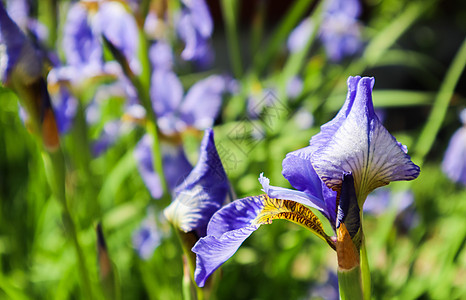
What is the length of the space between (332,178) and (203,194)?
0.53ft

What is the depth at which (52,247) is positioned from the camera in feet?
4.41

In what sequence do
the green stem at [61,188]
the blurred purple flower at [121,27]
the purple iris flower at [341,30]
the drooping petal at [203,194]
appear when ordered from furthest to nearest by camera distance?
the purple iris flower at [341,30]
the blurred purple flower at [121,27]
the green stem at [61,188]
the drooping petal at [203,194]

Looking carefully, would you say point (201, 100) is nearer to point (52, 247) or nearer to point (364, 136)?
point (52, 247)

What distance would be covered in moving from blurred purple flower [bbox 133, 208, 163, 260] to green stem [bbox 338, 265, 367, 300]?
61 cm

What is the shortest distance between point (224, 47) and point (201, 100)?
3.69 meters

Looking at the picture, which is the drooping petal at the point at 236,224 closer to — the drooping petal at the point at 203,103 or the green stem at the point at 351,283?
the green stem at the point at 351,283

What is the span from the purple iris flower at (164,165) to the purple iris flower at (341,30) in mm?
1054

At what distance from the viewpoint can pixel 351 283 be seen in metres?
0.45

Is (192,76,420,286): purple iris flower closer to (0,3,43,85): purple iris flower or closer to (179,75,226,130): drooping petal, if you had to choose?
(0,3,43,85): purple iris flower

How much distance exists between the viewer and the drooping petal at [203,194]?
1.71 feet

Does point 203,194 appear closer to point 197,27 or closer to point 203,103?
point 197,27

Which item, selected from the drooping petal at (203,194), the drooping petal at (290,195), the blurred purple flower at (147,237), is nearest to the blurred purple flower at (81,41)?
the blurred purple flower at (147,237)

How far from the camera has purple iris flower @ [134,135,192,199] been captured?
950 mm

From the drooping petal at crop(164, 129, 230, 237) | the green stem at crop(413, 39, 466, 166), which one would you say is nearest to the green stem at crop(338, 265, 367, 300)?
the drooping petal at crop(164, 129, 230, 237)
